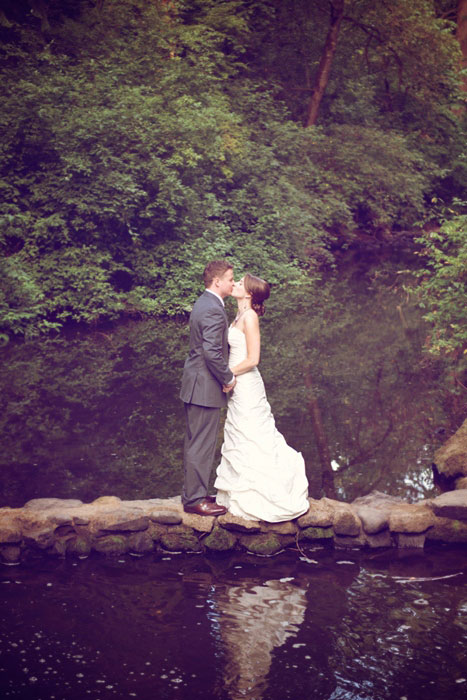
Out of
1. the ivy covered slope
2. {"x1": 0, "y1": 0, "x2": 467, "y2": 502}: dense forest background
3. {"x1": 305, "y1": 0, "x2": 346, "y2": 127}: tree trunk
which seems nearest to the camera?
{"x1": 0, "y1": 0, "x2": 467, "y2": 502}: dense forest background

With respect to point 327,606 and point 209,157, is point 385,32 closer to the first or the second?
point 209,157

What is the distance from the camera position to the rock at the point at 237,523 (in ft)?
18.4

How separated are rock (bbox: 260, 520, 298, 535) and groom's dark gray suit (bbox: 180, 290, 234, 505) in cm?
51

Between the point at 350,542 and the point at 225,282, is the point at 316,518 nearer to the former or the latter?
the point at 350,542

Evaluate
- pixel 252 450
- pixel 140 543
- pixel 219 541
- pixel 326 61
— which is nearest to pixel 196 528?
pixel 219 541

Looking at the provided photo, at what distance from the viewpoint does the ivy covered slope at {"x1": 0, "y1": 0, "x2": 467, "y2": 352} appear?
15195mm

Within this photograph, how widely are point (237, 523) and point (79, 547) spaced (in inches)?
45.7

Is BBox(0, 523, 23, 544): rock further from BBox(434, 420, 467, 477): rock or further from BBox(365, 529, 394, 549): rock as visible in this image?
BBox(434, 420, 467, 477): rock

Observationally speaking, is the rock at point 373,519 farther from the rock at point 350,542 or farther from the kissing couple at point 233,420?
the kissing couple at point 233,420

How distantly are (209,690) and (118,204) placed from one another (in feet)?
41.8

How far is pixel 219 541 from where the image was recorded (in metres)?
5.59

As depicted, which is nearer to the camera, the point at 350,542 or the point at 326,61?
the point at 350,542

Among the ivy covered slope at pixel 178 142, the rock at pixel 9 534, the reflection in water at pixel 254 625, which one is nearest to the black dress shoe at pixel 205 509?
the reflection in water at pixel 254 625

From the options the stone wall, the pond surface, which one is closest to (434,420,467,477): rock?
the pond surface
